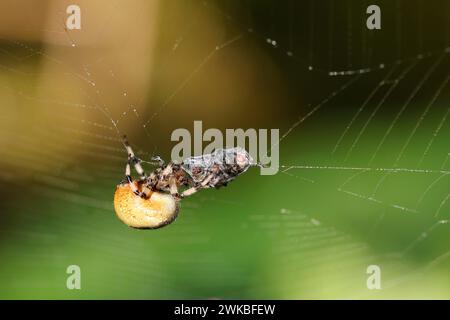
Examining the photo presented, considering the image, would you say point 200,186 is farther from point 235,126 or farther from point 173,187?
point 235,126

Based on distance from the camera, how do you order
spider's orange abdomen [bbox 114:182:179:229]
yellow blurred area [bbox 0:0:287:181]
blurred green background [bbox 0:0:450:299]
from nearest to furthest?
spider's orange abdomen [bbox 114:182:179:229] → blurred green background [bbox 0:0:450:299] → yellow blurred area [bbox 0:0:287:181]

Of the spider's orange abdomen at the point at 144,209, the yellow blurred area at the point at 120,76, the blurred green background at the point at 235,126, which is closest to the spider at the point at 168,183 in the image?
the spider's orange abdomen at the point at 144,209

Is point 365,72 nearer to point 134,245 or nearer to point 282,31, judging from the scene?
point 282,31

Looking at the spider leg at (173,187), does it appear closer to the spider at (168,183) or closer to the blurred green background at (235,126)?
the spider at (168,183)

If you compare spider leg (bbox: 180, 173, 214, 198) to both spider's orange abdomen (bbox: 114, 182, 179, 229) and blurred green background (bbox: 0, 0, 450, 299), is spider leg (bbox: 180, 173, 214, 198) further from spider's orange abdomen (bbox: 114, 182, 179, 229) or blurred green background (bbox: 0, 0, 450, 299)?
blurred green background (bbox: 0, 0, 450, 299)

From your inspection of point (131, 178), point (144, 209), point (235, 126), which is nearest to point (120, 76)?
point (235, 126)

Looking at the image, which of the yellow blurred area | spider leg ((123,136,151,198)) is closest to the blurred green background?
the yellow blurred area

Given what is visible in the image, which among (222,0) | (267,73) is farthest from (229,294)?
(222,0)
